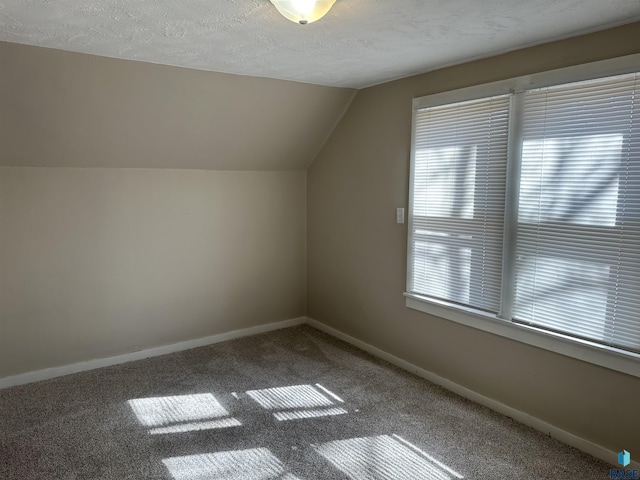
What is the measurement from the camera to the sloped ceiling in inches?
103

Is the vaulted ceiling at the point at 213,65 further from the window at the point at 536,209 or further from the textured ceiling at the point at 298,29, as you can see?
the window at the point at 536,209

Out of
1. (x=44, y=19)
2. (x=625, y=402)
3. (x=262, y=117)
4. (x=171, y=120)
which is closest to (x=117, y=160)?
(x=171, y=120)

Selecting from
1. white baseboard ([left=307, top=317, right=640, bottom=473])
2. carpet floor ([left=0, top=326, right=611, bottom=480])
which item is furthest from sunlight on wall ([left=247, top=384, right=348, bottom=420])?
white baseboard ([left=307, top=317, right=640, bottom=473])

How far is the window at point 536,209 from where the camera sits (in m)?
2.17

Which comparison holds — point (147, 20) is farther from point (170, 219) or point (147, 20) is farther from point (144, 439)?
point (144, 439)

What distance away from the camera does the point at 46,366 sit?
127 inches

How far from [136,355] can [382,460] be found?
2168mm

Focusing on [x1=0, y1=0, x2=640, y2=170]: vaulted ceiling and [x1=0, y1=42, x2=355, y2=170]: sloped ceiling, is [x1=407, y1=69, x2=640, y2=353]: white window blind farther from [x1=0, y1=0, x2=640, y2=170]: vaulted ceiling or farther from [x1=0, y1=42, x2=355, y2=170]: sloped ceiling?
[x1=0, y1=42, x2=355, y2=170]: sloped ceiling

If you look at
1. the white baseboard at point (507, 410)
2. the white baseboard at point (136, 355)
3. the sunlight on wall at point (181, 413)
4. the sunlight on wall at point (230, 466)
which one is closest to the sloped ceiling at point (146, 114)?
the white baseboard at point (136, 355)

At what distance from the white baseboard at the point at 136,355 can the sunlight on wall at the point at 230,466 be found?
1430mm

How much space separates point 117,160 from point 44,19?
1437 millimetres

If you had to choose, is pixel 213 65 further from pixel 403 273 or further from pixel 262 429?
pixel 262 429

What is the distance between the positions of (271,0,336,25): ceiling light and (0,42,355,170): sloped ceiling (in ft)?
4.39

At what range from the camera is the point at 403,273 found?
3355mm
